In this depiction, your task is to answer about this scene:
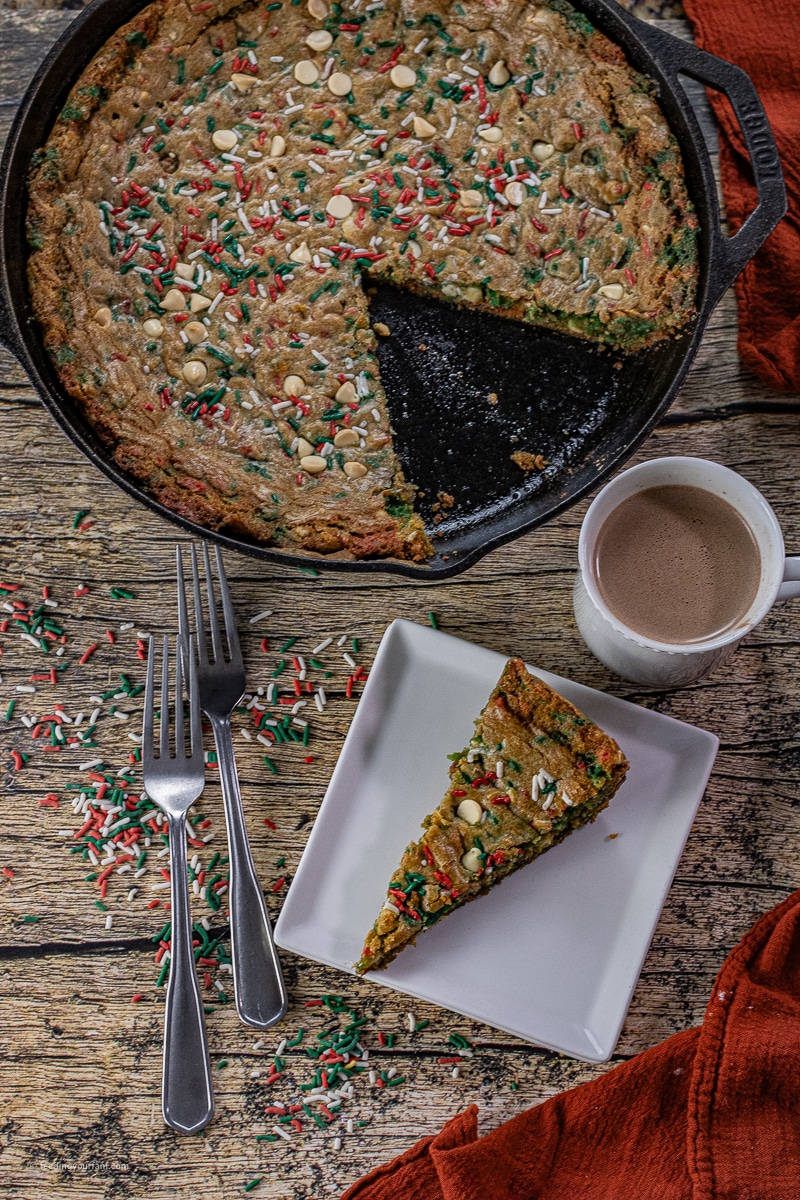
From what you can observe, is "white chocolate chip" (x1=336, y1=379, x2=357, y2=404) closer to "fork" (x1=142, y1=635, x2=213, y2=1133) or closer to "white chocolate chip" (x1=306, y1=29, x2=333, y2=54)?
"fork" (x1=142, y1=635, x2=213, y2=1133)

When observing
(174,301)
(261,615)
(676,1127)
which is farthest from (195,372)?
(676,1127)

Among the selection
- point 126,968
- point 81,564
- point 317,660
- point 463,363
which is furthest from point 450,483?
point 126,968

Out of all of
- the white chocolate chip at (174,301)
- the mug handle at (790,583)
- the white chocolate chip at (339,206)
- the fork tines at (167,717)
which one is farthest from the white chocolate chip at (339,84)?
the mug handle at (790,583)

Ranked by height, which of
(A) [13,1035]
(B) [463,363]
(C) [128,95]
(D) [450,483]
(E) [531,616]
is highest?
(C) [128,95]

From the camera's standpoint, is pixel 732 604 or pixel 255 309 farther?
pixel 255 309

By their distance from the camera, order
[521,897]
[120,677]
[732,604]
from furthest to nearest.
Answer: [120,677]
[521,897]
[732,604]

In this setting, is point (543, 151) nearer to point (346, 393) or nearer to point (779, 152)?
point (779, 152)

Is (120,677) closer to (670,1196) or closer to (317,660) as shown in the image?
(317,660)
